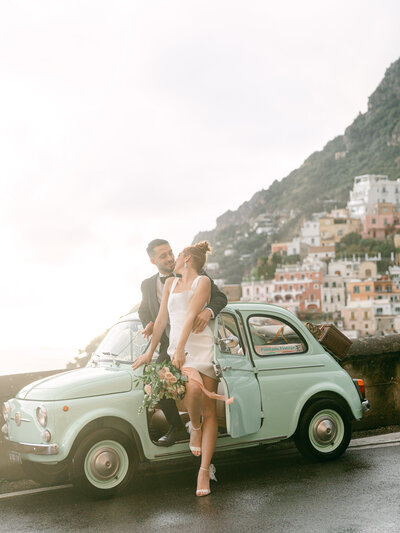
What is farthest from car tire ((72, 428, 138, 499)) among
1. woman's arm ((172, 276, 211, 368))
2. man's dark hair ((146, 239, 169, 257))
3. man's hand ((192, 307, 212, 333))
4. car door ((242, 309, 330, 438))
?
man's dark hair ((146, 239, 169, 257))

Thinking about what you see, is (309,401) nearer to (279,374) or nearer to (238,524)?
(279,374)

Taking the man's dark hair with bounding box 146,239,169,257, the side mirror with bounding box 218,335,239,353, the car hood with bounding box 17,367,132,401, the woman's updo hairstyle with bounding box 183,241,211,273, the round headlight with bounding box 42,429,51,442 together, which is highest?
the man's dark hair with bounding box 146,239,169,257

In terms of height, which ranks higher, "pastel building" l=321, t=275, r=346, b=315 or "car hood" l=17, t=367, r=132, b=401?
"car hood" l=17, t=367, r=132, b=401

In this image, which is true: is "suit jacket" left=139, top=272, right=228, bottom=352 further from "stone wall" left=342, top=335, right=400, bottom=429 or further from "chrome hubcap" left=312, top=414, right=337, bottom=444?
"stone wall" left=342, top=335, right=400, bottom=429

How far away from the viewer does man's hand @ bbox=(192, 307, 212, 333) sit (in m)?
6.14

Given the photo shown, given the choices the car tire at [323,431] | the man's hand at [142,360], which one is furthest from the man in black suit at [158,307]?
the car tire at [323,431]

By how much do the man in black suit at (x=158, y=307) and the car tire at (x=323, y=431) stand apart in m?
1.34

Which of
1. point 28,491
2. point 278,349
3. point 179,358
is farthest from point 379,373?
point 28,491

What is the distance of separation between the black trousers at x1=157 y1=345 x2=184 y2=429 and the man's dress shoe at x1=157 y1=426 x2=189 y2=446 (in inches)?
1.3

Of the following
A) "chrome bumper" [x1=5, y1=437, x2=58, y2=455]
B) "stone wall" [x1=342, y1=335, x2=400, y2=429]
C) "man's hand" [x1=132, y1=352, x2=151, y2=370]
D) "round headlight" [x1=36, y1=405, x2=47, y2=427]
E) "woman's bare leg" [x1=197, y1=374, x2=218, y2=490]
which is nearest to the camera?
"chrome bumper" [x1=5, y1=437, x2=58, y2=455]

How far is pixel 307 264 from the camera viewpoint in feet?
632

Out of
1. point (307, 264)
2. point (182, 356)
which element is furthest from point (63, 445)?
point (307, 264)

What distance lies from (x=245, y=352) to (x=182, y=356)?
101 cm

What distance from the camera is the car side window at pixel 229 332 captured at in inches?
262
